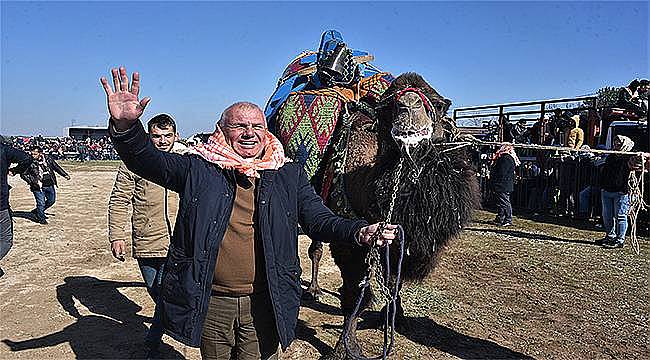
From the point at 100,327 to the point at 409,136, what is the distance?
12.2 ft

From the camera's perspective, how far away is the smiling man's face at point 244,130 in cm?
298

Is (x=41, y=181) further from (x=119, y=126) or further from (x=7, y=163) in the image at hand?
(x=119, y=126)

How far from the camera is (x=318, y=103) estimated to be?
5.24m

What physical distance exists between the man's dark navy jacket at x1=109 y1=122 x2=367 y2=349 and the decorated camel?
656 millimetres

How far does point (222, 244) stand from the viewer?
2.92 m

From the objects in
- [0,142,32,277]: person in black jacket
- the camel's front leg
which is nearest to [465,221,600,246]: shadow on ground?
the camel's front leg

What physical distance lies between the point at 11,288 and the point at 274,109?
160 inches

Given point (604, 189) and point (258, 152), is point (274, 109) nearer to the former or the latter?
point (258, 152)

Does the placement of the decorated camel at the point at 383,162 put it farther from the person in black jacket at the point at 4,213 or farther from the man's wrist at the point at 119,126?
the person in black jacket at the point at 4,213

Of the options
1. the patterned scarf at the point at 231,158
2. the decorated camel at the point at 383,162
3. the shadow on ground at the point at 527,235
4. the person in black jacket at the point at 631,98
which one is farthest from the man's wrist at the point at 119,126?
the person in black jacket at the point at 631,98

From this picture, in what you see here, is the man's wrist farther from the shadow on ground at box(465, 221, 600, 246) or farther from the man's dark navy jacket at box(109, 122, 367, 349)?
the shadow on ground at box(465, 221, 600, 246)

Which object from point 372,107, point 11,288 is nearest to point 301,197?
point 372,107

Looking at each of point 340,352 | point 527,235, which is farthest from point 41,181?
point 527,235

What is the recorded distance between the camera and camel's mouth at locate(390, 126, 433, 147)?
3.83m
